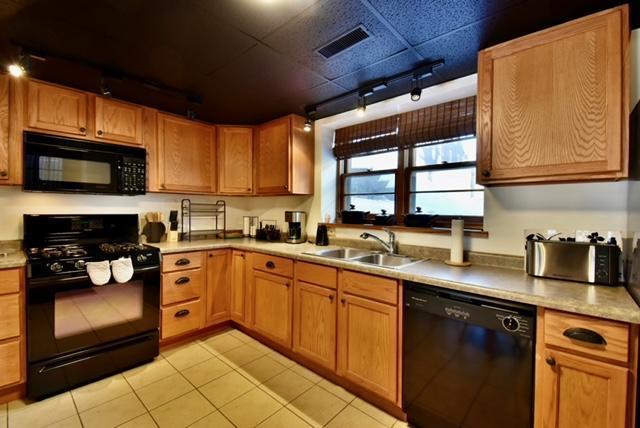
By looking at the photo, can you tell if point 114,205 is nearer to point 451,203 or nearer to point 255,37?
point 255,37

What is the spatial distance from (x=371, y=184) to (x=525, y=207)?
1336mm

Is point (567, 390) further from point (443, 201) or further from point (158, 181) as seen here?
point (158, 181)

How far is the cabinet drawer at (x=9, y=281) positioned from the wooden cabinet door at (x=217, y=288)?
4.11 feet

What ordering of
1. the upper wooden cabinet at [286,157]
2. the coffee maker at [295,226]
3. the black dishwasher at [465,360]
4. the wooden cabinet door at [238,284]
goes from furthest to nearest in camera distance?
the coffee maker at [295,226] → the upper wooden cabinet at [286,157] → the wooden cabinet door at [238,284] → the black dishwasher at [465,360]

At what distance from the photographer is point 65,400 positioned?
1826 mm

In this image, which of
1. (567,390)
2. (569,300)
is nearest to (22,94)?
(569,300)

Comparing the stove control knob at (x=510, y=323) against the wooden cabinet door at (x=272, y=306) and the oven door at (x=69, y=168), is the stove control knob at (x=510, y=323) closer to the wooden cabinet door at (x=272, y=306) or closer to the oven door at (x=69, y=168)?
the wooden cabinet door at (x=272, y=306)

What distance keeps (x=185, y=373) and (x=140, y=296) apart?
0.70 metres

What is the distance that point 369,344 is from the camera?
1.80 m

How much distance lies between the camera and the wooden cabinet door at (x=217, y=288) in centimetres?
272

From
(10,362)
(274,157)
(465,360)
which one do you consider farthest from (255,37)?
(10,362)

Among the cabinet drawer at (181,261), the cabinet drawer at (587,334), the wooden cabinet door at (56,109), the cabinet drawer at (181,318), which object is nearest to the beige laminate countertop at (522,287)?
the cabinet drawer at (587,334)

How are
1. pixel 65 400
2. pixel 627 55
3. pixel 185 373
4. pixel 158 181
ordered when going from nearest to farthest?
pixel 627 55
pixel 65 400
pixel 185 373
pixel 158 181

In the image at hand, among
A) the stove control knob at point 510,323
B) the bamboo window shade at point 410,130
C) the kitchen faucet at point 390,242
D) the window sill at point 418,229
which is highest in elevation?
the bamboo window shade at point 410,130
